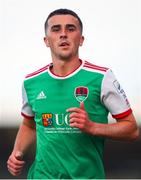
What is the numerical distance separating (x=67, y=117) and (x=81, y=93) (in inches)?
7.3

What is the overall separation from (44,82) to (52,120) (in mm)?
291

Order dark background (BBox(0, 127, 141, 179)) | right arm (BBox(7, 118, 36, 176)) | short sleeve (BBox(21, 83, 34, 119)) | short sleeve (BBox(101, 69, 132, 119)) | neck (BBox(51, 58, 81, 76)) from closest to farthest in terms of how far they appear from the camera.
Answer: short sleeve (BBox(101, 69, 132, 119)) < neck (BBox(51, 58, 81, 76)) < right arm (BBox(7, 118, 36, 176)) < short sleeve (BBox(21, 83, 34, 119)) < dark background (BBox(0, 127, 141, 179))

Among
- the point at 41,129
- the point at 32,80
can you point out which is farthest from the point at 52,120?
the point at 32,80

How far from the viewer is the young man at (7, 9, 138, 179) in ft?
12.4

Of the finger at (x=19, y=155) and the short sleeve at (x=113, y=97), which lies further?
the finger at (x=19, y=155)

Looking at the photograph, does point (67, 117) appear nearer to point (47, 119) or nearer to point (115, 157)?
point (47, 119)

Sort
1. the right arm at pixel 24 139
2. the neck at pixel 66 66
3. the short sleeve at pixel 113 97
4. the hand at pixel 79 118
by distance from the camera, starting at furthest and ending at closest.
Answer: the right arm at pixel 24 139 < the neck at pixel 66 66 < the short sleeve at pixel 113 97 < the hand at pixel 79 118

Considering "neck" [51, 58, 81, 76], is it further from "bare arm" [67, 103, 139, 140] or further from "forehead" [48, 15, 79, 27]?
"bare arm" [67, 103, 139, 140]

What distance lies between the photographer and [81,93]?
12.5ft

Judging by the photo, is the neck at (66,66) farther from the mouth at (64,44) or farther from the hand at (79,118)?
the hand at (79,118)

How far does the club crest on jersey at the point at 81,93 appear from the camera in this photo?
3799 millimetres

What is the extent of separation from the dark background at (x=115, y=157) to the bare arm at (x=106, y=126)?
5.62 metres

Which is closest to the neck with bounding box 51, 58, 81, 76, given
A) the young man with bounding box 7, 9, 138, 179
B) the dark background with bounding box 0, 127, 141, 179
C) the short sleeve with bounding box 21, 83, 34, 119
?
the young man with bounding box 7, 9, 138, 179

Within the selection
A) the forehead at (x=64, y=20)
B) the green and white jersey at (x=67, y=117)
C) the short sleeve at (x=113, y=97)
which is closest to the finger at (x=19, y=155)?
the green and white jersey at (x=67, y=117)
